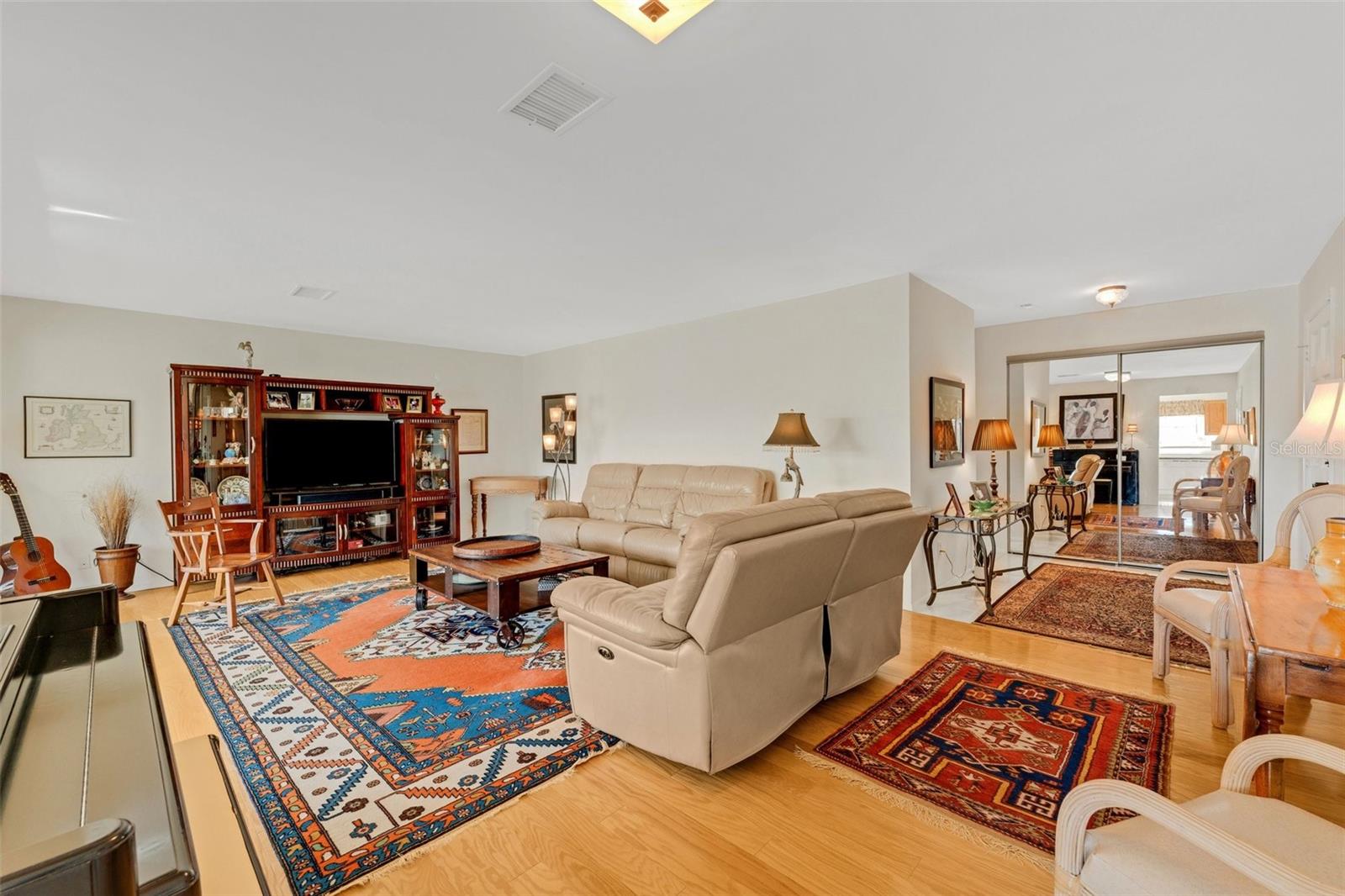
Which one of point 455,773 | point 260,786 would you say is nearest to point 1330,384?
point 455,773

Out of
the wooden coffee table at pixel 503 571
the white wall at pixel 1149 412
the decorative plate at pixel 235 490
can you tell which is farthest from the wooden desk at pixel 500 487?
the white wall at pixel 1149 412

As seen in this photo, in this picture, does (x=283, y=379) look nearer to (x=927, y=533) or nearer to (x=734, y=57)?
(x=734, y=57)

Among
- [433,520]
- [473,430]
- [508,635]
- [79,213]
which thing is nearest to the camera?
[79,213]

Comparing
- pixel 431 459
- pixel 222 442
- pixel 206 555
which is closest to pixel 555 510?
pixel 431 459

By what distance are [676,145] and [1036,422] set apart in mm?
5061

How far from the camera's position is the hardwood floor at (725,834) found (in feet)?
5.41

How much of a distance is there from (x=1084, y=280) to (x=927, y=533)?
2.26 m

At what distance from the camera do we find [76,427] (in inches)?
186

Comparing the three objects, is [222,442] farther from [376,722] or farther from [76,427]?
[376,722]

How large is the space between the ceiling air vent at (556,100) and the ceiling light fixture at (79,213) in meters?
2.44

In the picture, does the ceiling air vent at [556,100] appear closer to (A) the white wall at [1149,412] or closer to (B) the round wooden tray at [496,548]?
(B) the round wooden tray at [496,548]

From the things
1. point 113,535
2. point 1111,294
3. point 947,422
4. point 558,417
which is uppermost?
point 1111,294

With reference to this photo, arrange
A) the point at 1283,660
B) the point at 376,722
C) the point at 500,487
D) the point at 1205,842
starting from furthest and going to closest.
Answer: the point at 500,487 → the point at 376,722 → the point at 1283,660 → the point at 1205,842

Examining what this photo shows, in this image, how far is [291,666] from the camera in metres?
3.21
